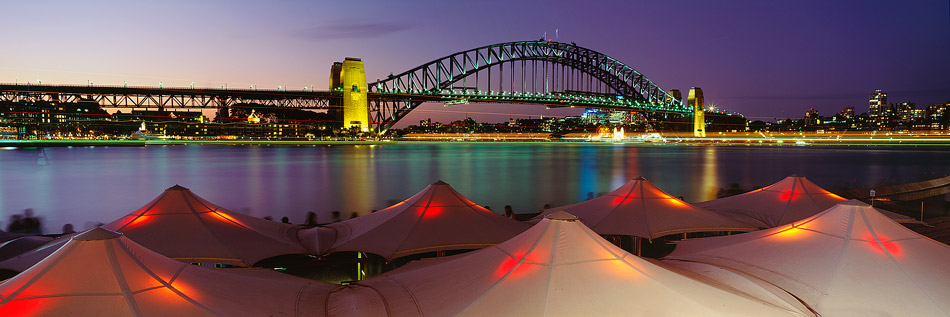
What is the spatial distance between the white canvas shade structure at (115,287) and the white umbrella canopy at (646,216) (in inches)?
270

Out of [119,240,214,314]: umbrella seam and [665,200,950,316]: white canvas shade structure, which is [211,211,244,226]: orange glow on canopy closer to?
[119,240,214,314]: umbrella seam

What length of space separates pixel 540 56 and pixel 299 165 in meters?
69.6

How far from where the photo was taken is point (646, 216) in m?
10.5

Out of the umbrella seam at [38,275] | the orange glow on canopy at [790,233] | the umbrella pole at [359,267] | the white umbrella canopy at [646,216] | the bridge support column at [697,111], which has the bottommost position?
the umbrella pole at [359,267]

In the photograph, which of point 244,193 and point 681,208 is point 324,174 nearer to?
point 244,193

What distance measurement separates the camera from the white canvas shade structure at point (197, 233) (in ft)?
26.3

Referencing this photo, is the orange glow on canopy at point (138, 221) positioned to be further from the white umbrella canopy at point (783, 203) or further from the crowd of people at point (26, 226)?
the white umbrella canopy at point (783, 203)

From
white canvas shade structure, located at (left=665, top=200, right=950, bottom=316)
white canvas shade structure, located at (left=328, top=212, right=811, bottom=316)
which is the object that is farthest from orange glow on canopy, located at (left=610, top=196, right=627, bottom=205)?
white canvas shade structure, located at (left=328, top=212, right=811, bottom=316)

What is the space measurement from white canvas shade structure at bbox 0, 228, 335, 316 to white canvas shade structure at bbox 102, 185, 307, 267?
3.94 meters

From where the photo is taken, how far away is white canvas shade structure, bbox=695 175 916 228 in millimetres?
11406

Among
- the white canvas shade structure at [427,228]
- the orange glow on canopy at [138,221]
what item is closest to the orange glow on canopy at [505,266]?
the white canvas shade structure at [427,228]

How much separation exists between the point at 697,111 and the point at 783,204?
113 m

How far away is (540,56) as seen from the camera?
104 metres

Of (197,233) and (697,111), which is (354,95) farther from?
(697,111)
